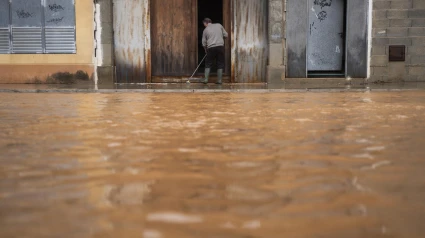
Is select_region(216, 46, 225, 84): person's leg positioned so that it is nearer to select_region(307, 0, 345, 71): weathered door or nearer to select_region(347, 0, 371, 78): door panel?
select_region(307, 0, 345, 71): weathered door

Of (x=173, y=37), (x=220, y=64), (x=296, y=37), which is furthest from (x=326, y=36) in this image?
(x=173, y=37)

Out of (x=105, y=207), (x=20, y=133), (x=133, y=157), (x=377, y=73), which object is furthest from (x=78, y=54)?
(x=105, y=207)

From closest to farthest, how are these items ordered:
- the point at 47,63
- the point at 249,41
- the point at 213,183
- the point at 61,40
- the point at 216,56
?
1. the point at 213,183
2. the point at 216,56
3. the point at 61,40
4. the point at 47,63
5. the point at 249,41

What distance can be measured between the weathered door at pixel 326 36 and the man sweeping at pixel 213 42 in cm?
284

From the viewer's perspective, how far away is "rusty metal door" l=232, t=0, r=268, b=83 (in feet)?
46.2

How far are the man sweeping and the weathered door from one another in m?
2.84

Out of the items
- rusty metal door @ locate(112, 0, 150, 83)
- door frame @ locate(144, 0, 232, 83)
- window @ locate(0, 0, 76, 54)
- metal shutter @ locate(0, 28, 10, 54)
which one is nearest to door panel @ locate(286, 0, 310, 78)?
door frame @ locate(144, 0, 232, 83)

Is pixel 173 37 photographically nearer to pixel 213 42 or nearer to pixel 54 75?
pixel 213 42

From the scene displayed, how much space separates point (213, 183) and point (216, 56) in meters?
11.8

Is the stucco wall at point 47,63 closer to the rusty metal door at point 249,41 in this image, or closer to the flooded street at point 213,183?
the rusty metal door at point 249,41

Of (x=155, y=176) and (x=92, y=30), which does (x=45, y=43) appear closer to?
(x=92, y=30)

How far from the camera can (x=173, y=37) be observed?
14469 millimetres

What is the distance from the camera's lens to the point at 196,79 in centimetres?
1450

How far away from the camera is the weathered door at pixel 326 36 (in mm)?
14625
